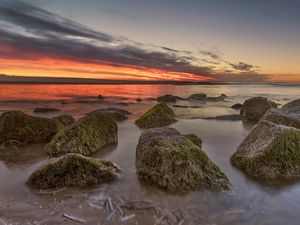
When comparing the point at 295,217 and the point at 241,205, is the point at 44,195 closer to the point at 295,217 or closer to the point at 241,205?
the point at 241,205

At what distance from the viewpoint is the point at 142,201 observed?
5.26 metres

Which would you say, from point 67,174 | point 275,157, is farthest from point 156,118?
point 67,174

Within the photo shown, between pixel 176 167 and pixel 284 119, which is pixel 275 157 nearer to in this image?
pixel 176 167

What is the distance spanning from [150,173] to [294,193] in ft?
9.42

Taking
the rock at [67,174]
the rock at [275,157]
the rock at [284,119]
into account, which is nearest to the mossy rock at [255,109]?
the rock at [284,119]

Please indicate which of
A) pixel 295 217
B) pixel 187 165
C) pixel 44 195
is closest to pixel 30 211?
pixel 44 195

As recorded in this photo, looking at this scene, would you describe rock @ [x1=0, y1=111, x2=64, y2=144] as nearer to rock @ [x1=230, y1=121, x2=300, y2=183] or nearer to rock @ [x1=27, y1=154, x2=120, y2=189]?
rock @ [x1=27, y1=154, x2=120, y2=189]

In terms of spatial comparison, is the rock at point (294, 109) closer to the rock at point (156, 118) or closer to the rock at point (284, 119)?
the rock at point (284, 119)

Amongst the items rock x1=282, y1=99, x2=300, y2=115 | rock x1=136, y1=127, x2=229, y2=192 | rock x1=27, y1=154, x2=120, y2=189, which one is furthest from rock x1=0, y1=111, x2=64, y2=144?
rock x1=282, y1=99, x2=300, y2=115

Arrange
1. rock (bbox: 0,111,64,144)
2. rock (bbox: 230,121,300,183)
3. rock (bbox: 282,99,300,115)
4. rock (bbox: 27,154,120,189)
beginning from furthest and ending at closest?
rock (bbox: 282,99,300,115) < rock (bbox: 0,111,64,144) < rock (bbox: 230,121,300,183) < rock (bbox: 27,154,120,189)

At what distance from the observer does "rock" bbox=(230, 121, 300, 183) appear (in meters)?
6.60

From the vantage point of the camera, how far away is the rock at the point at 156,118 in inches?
547

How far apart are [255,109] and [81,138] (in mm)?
11676

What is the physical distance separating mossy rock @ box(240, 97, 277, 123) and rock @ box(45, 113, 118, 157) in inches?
388
